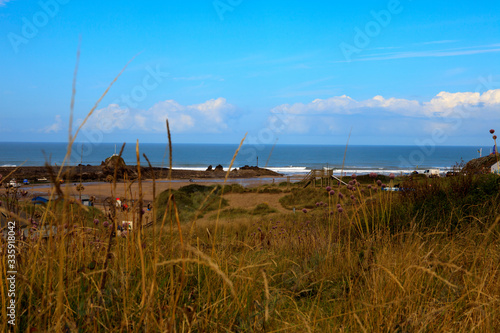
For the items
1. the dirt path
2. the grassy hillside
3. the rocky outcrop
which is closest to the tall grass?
the grassy hillside

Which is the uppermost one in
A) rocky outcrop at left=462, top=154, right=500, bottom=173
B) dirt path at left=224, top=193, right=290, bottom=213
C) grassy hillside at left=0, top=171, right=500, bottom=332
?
rocky outcrop at left=462, top=154, right=500, bottom=173

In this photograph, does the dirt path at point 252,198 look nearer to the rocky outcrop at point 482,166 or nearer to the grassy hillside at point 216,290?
the rocky outcrop at point 482,166

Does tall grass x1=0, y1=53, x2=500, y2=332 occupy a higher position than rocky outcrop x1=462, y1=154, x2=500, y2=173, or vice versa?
rocky outcrop x1=462, y1=154, x2=500, y2=173

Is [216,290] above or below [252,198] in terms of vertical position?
above

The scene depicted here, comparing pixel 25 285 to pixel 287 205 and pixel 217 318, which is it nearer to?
pixel 217 318

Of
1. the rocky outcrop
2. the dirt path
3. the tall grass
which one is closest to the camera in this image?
the tall grass

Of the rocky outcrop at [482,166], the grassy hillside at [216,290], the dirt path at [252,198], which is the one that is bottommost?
the dirt path at [252,198]

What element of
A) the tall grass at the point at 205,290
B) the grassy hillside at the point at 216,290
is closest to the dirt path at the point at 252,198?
the grassy hillside at the point at 216,290

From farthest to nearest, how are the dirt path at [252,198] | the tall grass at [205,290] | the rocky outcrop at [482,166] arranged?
the dirt path at [252,198] < the rocky outcrop at [482,166] < the tall grass at [205,290]

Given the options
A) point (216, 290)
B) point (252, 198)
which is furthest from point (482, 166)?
point (252, 198)

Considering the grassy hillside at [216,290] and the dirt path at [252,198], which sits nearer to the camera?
the grassy hillside at [216,290]

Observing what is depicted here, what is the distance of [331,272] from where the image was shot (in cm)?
320

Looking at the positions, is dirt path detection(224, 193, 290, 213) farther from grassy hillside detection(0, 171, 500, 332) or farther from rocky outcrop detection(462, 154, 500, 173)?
grassy hillside detection(0, 171, 500, 332)

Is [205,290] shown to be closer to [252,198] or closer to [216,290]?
[216,290]
